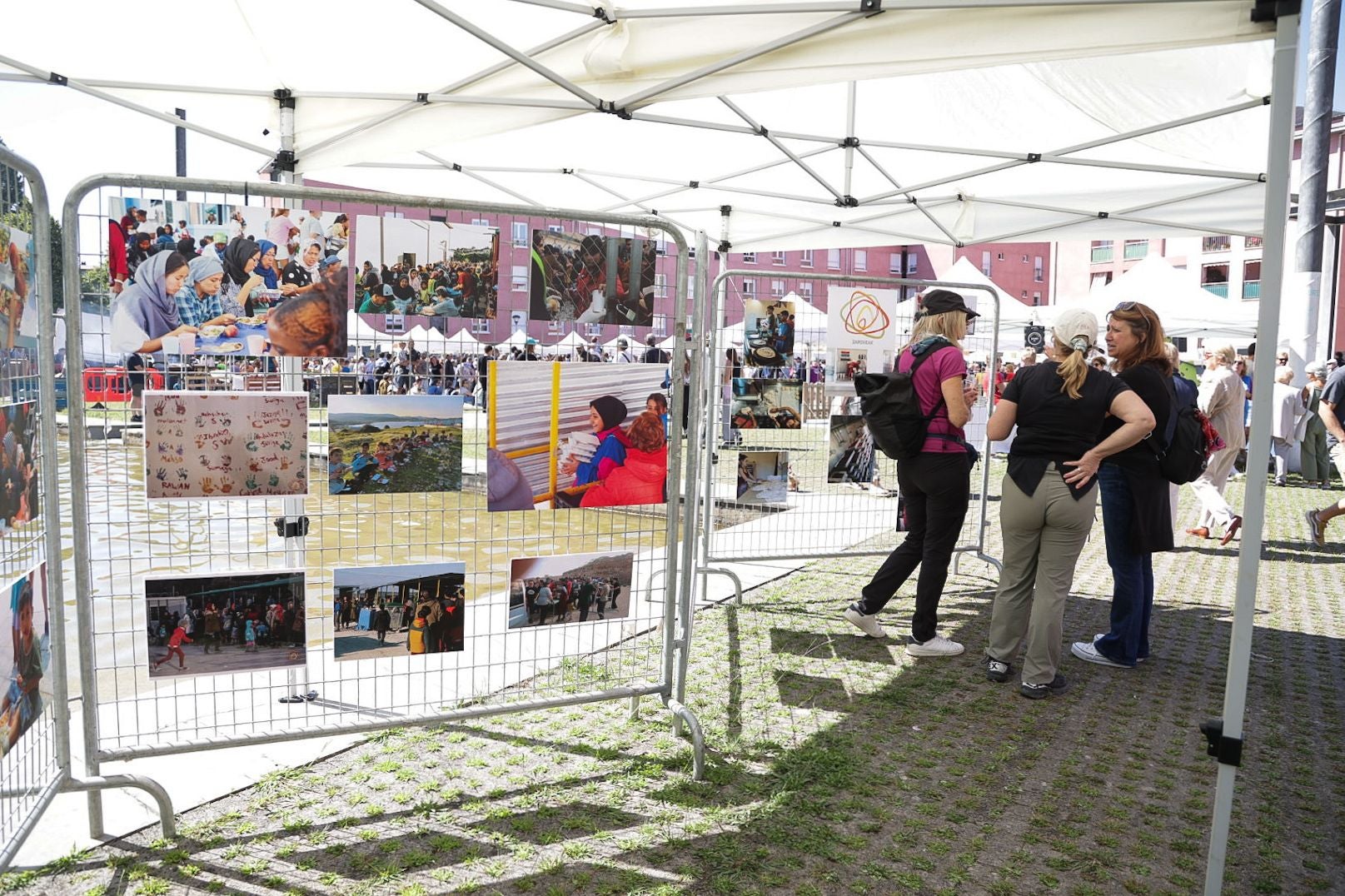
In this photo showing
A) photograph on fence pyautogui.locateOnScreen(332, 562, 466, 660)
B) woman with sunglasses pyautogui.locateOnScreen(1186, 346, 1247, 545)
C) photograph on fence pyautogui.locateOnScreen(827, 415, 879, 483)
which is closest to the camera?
photograph on fence pyautogui.locateOnScreen(332, 562, 466, 660)

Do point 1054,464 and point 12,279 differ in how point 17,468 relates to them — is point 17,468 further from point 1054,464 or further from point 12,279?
point 1054,464

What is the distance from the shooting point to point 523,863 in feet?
9.31

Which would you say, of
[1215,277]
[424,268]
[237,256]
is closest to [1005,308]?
[424,268]

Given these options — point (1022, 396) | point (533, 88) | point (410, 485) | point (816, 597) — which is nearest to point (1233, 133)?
point (1022, 396)

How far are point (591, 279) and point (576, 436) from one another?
1.84ft

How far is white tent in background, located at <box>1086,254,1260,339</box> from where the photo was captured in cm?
1574

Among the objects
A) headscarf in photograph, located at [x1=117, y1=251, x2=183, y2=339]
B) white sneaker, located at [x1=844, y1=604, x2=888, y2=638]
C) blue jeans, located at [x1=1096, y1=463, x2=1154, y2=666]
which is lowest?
white sneaker, located at [x1=844, y1=604, x2=888, y2=638]

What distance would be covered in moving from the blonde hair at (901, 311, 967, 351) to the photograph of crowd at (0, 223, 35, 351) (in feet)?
12.8

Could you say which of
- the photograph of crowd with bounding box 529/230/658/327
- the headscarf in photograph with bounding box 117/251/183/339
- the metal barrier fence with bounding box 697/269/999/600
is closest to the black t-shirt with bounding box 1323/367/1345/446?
the metal barrier fence with bounding box 697/269/999/600

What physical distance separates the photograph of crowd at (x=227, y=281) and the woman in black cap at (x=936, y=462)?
9.91 ft

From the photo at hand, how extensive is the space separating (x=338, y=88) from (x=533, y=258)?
2.68m

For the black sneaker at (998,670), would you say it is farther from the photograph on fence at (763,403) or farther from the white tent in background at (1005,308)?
the white tent in background at (1005,308)

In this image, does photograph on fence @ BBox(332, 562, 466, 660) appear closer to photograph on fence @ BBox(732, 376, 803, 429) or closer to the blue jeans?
photograph on fence @ BBox(732, 376, 803, 429)

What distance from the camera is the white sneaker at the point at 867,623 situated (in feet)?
17.4
